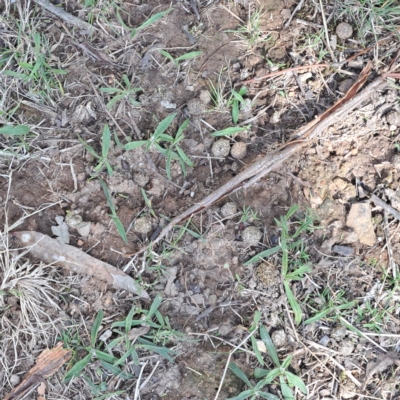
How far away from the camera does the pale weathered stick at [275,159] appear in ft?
7.95

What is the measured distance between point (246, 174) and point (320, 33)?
0.88 meters

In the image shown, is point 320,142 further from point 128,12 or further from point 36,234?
point 36,234

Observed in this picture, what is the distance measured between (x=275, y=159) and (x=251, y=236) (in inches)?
16.8

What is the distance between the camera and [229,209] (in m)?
2.42

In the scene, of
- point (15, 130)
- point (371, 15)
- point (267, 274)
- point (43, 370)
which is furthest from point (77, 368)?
point (371, 15)

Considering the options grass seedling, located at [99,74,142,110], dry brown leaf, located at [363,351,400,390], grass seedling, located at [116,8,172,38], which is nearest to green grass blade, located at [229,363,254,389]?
dry brown leaf, located at [363,351,400,390]

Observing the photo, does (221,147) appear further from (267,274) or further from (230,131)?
(267,274)

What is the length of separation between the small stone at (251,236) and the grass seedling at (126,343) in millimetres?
564

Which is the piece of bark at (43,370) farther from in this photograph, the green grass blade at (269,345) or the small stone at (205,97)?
the small stone at (205,97)

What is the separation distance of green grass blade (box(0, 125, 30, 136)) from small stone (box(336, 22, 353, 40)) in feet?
5.89

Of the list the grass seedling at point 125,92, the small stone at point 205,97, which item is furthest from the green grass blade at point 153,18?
the small stone at point 205,97

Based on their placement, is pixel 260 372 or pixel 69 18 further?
pixel 69 18

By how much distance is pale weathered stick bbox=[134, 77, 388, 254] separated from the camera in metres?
2.42

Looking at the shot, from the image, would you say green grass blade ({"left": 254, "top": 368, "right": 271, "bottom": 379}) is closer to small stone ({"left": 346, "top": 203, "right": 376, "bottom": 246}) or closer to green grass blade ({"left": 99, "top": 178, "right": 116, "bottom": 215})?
small stone ({"left": 346, "top": 203, "right": 376, "bottom": 246})
